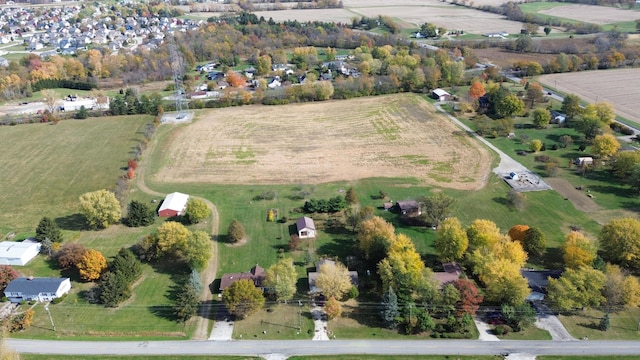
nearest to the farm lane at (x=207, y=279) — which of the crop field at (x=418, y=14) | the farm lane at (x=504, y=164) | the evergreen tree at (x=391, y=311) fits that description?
the evergreen tree at (x=391, y=311)

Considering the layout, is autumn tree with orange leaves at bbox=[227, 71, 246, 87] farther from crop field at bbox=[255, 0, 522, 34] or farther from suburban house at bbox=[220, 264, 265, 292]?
crop field at bbox=[255, 0, 522, 34]

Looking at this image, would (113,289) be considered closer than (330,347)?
No

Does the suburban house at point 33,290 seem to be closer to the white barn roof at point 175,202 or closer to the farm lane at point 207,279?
the farm lane at point 207,279

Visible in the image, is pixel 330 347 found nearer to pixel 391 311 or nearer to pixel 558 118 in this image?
pixel 391 311

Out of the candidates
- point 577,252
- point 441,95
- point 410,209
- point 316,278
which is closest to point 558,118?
point 441,95

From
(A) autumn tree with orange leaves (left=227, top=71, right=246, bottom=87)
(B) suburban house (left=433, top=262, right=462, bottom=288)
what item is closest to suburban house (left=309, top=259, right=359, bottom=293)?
(B) suburban house (left=433, top=262, right=462, bottom=288)

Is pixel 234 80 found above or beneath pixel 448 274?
above

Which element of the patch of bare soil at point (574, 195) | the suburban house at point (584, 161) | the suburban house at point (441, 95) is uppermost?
the suburban house at point (441, 95)
